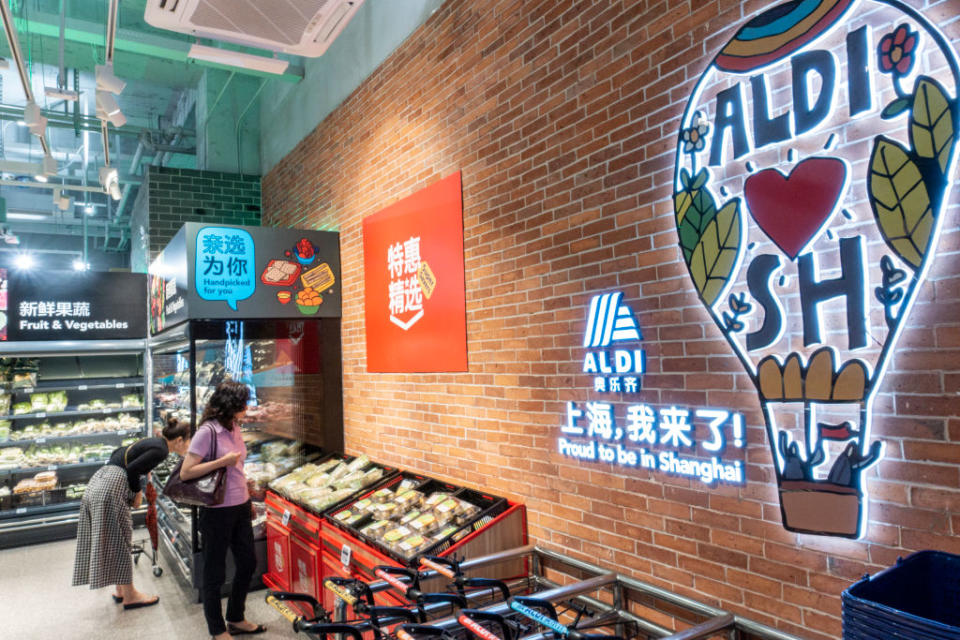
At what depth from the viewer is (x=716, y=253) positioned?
2432 mm

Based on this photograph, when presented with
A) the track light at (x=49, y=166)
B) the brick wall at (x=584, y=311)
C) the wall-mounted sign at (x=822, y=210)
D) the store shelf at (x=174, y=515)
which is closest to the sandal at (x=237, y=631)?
the store shelf at (x=174, y=515)

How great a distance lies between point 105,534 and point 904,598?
518cm

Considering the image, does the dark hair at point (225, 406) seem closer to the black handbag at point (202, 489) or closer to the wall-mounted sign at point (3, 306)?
the black handbag at point (202, 489)

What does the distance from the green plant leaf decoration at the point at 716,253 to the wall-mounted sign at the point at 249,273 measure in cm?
390

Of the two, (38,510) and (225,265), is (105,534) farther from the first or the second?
(38,510)

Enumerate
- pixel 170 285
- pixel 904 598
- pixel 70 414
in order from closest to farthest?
pixel 904 598, pixel 170 285, pixel 70 414

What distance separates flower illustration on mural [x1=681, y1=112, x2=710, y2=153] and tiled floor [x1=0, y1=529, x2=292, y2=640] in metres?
3.90

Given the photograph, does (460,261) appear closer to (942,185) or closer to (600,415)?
(600,415)

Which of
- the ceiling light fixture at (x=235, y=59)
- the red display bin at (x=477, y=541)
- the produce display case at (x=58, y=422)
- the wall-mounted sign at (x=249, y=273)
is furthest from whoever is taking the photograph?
the produce display case at (x=58, y=422)

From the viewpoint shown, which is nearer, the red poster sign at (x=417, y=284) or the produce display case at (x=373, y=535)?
the produce display case at (x=373, y=535)

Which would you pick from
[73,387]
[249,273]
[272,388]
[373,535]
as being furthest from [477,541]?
[73,387]

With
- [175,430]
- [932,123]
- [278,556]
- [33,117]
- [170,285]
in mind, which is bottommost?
[278,556]

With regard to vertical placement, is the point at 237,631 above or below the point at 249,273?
below

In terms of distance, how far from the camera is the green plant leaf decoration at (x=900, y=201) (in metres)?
1.85
